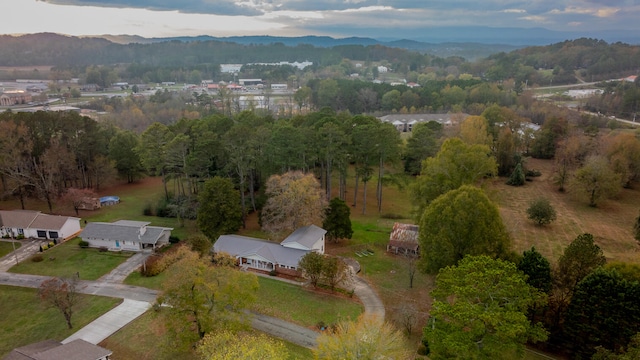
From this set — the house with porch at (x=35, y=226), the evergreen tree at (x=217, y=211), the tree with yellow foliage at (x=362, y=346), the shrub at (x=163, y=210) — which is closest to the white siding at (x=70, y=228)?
the house with porch at (x=35, y=226)

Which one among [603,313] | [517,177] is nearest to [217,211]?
[603,313]

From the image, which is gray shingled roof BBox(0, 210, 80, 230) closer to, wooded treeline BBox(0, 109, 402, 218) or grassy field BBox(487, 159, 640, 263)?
wooded treeline BBox(0, 109, 402, 218)

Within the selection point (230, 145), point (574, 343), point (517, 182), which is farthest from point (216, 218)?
point (517, 182)

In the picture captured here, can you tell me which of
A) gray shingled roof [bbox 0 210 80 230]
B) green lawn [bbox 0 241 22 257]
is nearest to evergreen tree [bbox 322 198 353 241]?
gray shingled roof [bbox 0 210 80 230]

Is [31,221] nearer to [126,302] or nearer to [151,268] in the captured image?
[151,268]

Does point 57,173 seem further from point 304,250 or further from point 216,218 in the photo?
point 304,250

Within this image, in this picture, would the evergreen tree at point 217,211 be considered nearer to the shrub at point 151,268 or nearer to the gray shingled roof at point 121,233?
the gray shingled roof at point 121,233

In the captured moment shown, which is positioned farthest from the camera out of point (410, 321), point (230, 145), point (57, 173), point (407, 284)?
point (57, 173)
